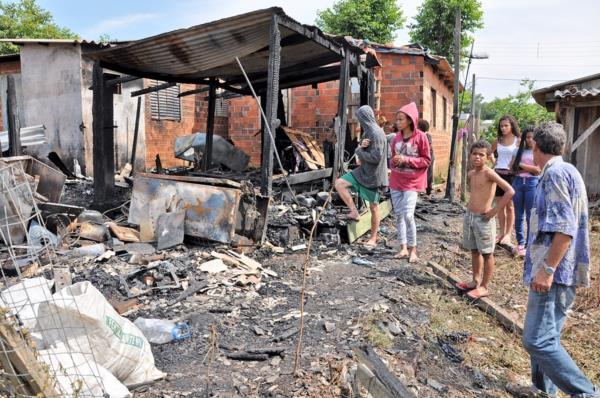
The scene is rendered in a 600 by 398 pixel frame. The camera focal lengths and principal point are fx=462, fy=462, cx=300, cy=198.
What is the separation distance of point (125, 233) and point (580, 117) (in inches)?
350

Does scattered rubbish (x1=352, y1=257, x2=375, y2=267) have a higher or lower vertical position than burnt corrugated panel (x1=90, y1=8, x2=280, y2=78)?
lower

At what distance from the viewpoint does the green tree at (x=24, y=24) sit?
21.9 meters

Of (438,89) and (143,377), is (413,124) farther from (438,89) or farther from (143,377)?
(438,89)

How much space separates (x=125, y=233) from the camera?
6062 mm

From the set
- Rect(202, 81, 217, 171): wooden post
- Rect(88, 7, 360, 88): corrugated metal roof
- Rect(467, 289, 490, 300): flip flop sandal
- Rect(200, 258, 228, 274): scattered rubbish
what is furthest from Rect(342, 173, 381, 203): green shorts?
Rect(202, 81, 217, 171): wooden post

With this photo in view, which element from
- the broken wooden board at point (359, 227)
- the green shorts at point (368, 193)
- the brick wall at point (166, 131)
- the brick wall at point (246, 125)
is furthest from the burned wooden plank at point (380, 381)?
the brick wall at point (166, 131)

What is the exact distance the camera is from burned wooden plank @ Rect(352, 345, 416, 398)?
2.41 meters

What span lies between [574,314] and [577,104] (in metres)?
5.54

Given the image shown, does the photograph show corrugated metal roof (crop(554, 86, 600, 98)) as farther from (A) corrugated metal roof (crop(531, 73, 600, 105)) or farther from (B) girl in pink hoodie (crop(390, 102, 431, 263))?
(B) girl in pink hoodie (crop(390, 102, 431, 263))

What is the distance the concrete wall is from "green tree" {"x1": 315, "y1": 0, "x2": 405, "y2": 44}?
16.1 m

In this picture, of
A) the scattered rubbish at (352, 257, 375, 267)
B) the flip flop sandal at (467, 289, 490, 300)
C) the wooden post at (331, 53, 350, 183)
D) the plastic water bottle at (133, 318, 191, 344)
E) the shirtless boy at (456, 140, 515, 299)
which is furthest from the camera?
the wooden post at (331, 53, 350, 183)

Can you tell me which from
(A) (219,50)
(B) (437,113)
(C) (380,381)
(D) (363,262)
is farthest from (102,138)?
(B) (437,113)

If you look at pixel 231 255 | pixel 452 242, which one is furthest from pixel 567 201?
pixel 452 242

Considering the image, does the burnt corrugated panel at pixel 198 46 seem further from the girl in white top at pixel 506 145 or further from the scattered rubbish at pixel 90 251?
the girl in white top at pixel 506 145
